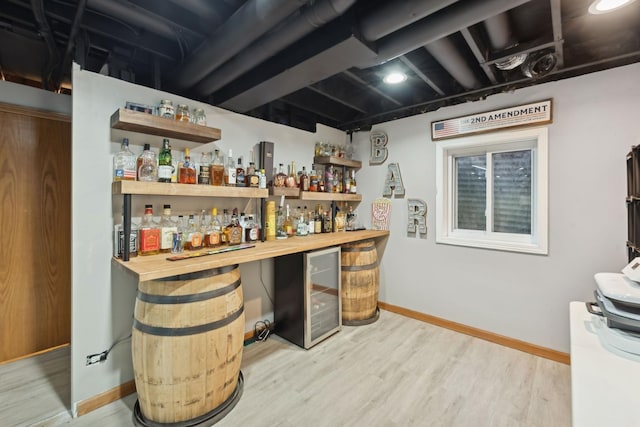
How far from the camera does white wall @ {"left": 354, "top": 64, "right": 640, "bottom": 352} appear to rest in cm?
200

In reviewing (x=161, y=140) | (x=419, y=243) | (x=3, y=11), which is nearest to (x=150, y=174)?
(x=161, y=140)

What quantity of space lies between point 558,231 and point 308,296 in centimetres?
209

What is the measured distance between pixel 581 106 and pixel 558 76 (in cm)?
29

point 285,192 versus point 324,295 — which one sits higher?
point 285,192

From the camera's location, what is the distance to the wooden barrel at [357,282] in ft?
9.14

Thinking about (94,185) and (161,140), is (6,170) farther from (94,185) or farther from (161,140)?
(161,140)

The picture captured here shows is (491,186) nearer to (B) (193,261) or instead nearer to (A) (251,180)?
(A) (251,180)

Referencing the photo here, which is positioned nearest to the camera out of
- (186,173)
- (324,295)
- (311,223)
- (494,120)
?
(186,173)

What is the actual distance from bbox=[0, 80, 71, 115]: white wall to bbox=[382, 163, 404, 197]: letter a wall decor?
3.08 metres

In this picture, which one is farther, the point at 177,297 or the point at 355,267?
the point at 355,267

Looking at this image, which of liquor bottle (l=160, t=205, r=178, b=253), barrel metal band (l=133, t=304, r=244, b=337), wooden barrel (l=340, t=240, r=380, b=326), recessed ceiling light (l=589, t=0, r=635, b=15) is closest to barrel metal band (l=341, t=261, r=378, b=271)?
wooden barrel (l=340, t=240, r=380, b=326)

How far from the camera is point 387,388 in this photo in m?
1.89

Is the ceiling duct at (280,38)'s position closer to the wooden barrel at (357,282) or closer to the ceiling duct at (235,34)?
the ceiling duct at (235,34)

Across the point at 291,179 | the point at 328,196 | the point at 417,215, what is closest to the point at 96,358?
the point at 291,179
